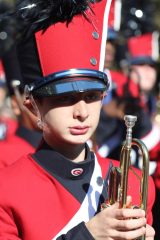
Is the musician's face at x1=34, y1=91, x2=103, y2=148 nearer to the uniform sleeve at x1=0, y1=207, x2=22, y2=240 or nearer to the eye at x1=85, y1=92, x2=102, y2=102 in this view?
the eye at x1=85, y1=92, x2=102, y2=102

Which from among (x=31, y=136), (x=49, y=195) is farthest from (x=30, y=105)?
(x=31, y=136)

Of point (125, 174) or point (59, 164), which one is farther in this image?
point (59, 164)

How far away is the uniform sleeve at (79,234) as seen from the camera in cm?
216

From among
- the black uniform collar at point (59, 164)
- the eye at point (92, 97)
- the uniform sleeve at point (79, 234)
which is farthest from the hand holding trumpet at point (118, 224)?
the eye at point (92, 97)

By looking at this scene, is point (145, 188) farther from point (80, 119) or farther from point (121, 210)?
point (80, 119)

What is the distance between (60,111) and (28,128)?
1.75 metres

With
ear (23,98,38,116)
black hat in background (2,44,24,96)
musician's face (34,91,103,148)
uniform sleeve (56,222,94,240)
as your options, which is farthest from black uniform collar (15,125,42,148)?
uniform sleeve (56,222,94,240)

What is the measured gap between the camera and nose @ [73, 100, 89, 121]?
2.26m

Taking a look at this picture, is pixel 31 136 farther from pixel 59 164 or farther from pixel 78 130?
pixel 78 130

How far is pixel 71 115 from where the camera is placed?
7.42 ft

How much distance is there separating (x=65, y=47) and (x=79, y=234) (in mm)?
638

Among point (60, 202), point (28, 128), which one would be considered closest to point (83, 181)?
point (60, 202)

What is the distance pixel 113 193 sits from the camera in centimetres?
221

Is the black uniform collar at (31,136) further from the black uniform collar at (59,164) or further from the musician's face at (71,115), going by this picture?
the musician's face at (71,115)
